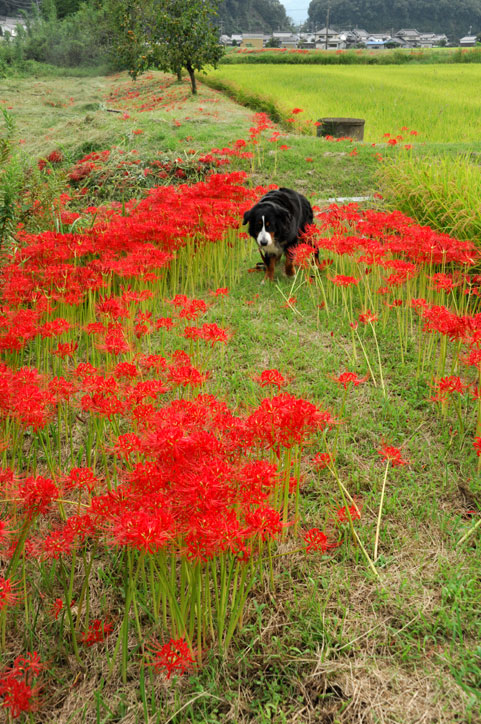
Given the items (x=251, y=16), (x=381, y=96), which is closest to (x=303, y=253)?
(x=381, y=96)

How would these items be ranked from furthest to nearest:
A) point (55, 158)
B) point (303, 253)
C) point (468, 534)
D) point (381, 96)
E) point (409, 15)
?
1. point (409, 15)
2. point (381, 96)
3. point (55, 158)
4. point (303, 253)
5. point (468, 534)

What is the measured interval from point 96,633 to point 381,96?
16.9 m

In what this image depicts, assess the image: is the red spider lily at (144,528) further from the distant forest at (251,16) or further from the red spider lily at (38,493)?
the distant forest at (251,16)

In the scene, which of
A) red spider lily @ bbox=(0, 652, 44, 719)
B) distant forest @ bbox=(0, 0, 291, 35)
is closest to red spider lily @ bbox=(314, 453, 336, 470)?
red spider lily @ bbox=(0, 652, 44, 719)

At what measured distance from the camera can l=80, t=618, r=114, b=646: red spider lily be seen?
66.9 inches

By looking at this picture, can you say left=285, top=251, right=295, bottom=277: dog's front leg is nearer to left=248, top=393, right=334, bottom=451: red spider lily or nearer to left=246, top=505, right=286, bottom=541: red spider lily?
left=248, top=393, right=334, bottom=451: red spider lily

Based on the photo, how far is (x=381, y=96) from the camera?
15.1 metres

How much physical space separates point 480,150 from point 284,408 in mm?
9157

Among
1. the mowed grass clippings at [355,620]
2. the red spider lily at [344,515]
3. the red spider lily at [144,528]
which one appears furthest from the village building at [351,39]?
the red spider lily at [144,528]

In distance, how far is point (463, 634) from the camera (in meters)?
1.73

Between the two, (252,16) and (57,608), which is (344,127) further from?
(252,16)

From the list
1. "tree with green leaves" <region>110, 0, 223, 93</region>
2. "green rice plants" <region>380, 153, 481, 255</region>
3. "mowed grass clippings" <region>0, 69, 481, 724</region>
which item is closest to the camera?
"mowed grass clippings" <region>0, 69, 481, 724</region>

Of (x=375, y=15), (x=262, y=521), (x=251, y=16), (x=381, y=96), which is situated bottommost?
(x=262, y=521)

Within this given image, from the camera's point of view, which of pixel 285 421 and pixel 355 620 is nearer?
pixel 285 421
